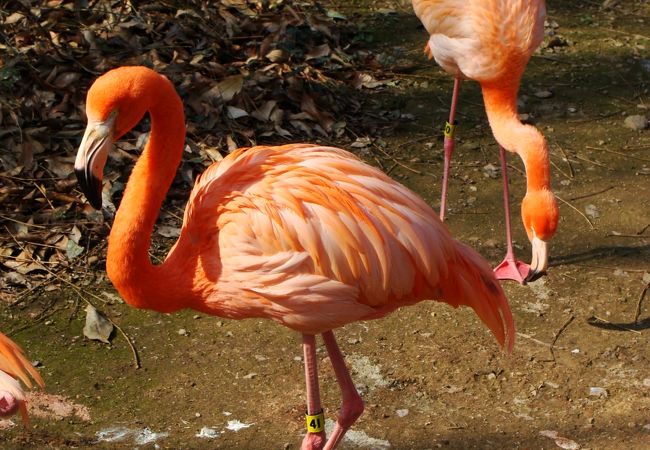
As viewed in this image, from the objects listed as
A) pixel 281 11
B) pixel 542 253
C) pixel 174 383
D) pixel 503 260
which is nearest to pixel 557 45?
pixel 281 11

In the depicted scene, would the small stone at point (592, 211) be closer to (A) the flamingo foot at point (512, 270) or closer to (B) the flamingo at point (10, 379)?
(A) the flamingo foot at point (512, 270)

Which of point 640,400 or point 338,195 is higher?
point 338,195

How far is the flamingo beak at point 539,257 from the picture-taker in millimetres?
4555

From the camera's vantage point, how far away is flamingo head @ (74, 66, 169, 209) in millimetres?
3178

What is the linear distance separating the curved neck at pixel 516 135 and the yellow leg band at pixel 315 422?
1.64 metres

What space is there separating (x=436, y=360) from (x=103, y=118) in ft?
6.85

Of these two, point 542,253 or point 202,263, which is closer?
point 202,263

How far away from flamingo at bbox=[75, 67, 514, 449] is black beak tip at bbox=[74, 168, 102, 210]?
0.16 metres

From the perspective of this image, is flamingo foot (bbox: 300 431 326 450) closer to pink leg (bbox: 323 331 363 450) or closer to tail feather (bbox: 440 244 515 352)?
pink leg (bbox: 323 331 363 450)

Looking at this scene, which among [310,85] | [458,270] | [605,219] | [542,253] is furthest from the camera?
[310,85]

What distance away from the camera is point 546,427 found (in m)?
4.14

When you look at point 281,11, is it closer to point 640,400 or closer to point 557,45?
point 557,45

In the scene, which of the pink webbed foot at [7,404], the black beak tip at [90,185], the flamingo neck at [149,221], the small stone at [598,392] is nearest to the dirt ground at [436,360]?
the small stone at [598,392]

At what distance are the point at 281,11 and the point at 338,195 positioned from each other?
3.97 metres
